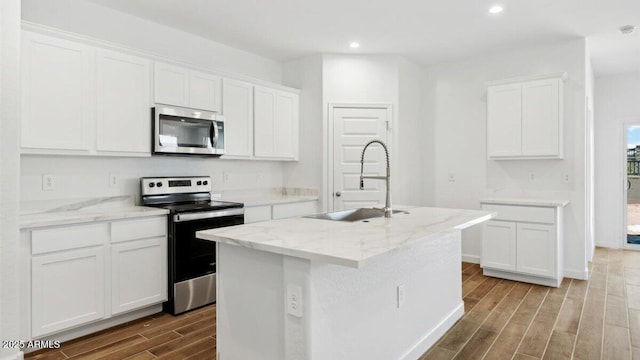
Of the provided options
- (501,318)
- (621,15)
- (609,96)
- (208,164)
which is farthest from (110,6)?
(609,96)

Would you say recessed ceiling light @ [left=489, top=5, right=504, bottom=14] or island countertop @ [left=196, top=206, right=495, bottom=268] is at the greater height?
recessed ceiling light @ [left=489, top=5, right=504, bottom=14]

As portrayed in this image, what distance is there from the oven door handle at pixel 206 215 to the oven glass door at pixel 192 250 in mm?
28

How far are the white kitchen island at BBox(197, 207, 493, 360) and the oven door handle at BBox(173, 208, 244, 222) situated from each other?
1.23 meters

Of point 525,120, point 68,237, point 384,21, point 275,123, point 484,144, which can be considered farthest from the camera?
point 484,144

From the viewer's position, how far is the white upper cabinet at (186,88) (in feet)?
11.3

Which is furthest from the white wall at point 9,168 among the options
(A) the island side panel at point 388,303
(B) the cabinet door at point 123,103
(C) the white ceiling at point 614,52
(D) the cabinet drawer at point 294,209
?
(C) the white ceiling at point 614,52

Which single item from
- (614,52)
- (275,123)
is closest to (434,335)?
(275,123)

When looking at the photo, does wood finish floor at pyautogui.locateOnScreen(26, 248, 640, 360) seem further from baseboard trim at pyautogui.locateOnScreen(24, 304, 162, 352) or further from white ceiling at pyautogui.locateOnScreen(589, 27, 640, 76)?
white ceiling at pyautogui.locateOnScreen(589, 27, 640, 76)

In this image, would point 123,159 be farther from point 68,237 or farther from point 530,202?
point 530,202

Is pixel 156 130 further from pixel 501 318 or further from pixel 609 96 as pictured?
pixel 609 96

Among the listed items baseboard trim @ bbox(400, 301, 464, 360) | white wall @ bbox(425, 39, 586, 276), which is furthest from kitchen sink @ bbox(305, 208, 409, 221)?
white wall @ bbox(425, 39, 586, 276)

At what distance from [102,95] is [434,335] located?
309 centimetres

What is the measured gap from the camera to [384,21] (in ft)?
12.4

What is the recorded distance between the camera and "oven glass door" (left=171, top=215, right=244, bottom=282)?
10.5ft
